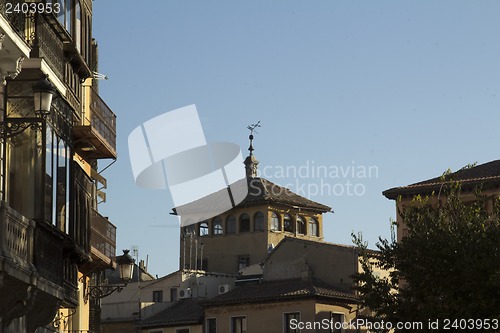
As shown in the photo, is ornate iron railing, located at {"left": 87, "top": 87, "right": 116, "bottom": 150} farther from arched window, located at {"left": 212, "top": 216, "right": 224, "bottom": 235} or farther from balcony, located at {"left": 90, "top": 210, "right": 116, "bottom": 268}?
arched window, located at {"left": 212, "top": 216, "right": 224, "bottom": 235}

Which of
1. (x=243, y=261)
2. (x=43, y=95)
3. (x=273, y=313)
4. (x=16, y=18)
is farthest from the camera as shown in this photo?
(x=243, y=261)

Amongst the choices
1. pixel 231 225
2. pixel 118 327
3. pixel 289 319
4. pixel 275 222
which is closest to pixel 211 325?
pixel 289 319

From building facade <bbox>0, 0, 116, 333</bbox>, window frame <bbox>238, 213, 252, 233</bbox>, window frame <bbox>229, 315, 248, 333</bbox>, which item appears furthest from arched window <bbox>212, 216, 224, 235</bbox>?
building facade <bbox>0, 0, 116, 333</bbox>

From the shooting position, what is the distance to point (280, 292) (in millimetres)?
58875

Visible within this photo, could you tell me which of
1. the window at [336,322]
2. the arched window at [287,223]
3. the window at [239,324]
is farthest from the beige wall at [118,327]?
the arched window at [287,223]

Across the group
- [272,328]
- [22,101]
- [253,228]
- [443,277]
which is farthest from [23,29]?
[253,228]

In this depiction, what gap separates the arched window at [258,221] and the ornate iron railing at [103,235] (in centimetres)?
5042

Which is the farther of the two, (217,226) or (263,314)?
(217,226)

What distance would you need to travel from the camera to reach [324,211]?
8250cm

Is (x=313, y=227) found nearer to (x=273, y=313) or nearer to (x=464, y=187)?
(x=273, y=313)

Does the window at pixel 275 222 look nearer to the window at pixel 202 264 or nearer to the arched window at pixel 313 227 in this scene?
the arched window at pixel 313 227

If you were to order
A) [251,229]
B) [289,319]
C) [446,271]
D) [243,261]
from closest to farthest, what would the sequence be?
[446,271], [289,319], [243,261], [251,229]

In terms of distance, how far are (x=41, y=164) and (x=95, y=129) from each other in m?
6.18

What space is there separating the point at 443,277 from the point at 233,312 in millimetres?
31470
